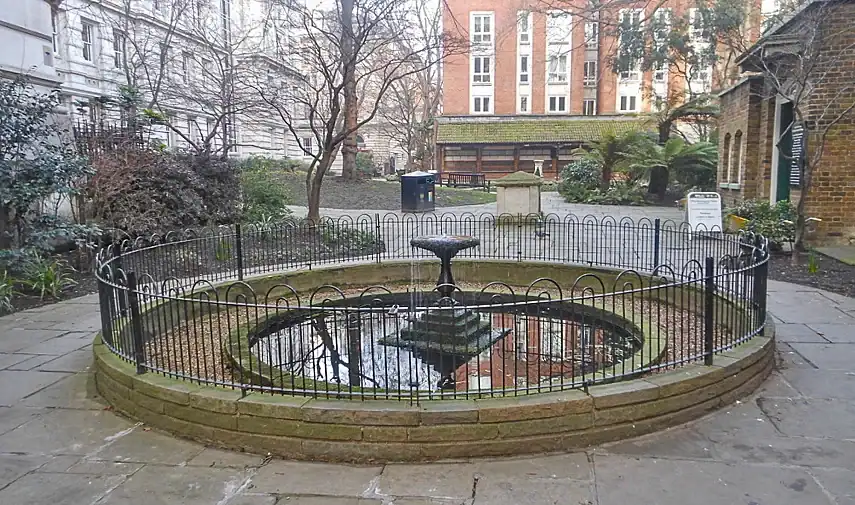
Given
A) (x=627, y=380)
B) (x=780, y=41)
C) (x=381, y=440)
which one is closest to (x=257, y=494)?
(x=381, y=440)

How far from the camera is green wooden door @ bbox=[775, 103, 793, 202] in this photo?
43.3 feet

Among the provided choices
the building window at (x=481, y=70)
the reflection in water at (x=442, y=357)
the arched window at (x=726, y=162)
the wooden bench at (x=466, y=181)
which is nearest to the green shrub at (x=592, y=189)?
the arched window at (x=726, y=162)

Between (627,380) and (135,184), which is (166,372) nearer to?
(627,380)

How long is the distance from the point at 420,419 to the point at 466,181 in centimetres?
3088

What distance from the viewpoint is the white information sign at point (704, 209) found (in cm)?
1352

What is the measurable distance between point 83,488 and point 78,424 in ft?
3.53

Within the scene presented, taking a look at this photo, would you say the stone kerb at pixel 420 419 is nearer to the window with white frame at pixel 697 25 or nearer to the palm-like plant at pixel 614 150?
the palm-like plant at pixel 614 150

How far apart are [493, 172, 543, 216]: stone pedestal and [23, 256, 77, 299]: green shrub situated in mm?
10488

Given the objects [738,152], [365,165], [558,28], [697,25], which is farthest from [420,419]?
[365,165]

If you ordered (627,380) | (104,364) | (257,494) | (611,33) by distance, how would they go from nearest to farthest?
(257,494) → (627,380) → (104,364) → (611,33)

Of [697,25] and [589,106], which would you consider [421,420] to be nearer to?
[697,25]

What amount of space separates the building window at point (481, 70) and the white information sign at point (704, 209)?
3413 cm

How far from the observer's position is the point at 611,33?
24.5 m

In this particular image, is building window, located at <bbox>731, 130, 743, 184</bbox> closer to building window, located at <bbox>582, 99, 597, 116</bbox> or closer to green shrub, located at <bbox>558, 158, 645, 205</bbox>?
green shrub, located at <bbox>558, 158, 645, 205</bbox>
